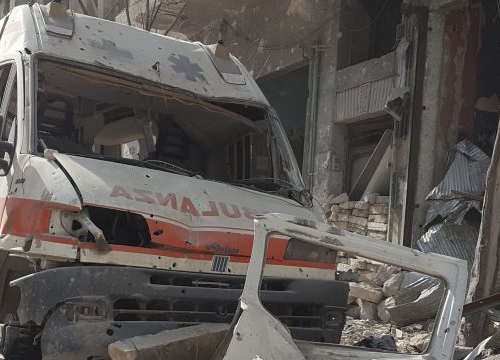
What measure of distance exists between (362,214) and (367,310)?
5.48 feet

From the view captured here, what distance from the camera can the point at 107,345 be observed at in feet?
9.46

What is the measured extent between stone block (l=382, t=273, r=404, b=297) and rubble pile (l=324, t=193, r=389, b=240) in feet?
3.73

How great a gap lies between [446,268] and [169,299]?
139 centimetres

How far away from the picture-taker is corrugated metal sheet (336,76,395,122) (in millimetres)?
8320

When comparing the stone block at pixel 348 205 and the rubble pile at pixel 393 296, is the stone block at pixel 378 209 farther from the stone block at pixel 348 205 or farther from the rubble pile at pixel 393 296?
the rubble pile at pixel 393 296

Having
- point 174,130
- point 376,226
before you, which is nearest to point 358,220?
point 376,226

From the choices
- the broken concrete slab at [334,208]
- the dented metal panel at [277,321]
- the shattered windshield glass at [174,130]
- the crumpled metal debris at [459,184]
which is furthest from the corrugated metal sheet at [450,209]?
the dented metal panel at [277,321]

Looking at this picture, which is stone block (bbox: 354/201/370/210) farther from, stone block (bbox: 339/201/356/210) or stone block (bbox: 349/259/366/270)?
stone block (bbox: 349/259/366/270)

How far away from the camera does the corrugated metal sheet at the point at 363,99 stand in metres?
8.32

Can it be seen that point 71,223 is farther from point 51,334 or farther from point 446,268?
point 446,268

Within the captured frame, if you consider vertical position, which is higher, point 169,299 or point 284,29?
point 284,29

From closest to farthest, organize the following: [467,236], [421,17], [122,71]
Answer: [122,71]
[467,236]
[421,17]

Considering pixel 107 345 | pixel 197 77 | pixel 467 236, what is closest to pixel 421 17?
pixel 467 236

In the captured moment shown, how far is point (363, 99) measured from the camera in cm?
868
